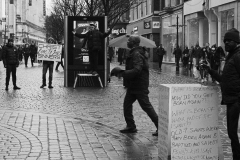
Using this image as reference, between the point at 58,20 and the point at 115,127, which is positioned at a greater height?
the point at 58,20

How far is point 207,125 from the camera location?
6797mm

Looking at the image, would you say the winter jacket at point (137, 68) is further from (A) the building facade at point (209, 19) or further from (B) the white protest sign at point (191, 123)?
(A) the building facade at point (209, 19)

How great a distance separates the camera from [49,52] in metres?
21.0

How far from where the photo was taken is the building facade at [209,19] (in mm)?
32906

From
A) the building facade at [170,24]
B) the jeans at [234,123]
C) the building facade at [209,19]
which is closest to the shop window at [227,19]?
the building facade at [209,19]

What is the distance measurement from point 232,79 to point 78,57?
14063mm

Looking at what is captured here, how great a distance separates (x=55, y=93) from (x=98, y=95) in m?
1.44

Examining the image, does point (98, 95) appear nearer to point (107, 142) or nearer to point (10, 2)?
point (107, 142)

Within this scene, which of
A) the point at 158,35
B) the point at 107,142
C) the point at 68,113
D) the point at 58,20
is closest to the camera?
the point at 107,142

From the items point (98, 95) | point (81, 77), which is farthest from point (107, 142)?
point (81, 77)

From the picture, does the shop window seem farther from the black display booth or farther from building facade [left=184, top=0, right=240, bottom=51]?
the black display booth

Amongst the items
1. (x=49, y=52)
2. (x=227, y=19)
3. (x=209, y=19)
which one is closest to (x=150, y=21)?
Answer: (x=209, y=19)

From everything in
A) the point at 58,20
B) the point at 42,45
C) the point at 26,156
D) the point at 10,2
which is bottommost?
the point at 26,156

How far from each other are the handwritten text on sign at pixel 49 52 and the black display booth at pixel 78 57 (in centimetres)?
51
